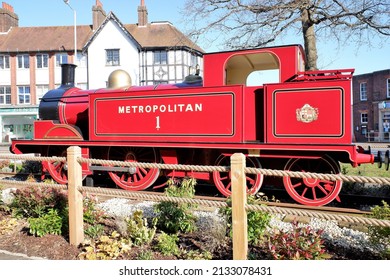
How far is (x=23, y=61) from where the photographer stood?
109ft

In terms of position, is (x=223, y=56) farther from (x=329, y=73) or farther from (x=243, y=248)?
(x=243, y=248)

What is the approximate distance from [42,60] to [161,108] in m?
29.4

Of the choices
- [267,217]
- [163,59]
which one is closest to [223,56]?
[267,217]

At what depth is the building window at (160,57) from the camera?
3052cm

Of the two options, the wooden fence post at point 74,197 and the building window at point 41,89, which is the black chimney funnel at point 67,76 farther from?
the building window at point 41,89

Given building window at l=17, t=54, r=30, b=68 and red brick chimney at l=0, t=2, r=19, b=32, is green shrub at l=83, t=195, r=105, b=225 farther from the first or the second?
red brick chimney at l=0, t=2, r=19, b=32

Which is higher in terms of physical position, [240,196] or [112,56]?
[112,56]

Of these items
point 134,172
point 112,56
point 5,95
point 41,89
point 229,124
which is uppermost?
point 112,56

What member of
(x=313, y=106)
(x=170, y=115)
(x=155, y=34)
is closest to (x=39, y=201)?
(x=170, y=115)

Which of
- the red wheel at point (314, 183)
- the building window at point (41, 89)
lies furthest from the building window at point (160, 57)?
the red wheel at point (314, 183)

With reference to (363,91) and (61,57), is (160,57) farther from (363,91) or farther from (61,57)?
(363,91)

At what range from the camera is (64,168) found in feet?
27.7

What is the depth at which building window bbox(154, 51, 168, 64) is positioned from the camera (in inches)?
1201

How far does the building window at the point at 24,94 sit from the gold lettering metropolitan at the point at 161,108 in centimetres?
2935
